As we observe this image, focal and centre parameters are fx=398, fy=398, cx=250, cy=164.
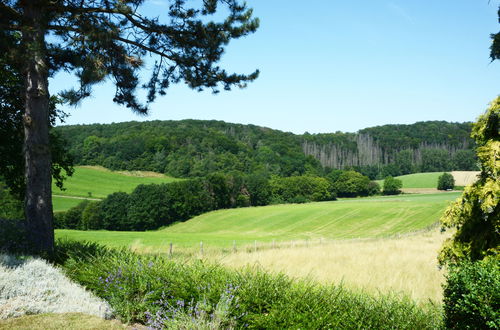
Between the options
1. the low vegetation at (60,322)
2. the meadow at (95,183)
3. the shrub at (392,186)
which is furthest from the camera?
the shrub at (392,186)

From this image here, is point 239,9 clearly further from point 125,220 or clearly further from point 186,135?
point 186,135

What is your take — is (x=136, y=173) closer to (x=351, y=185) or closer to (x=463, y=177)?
(x=351, y=185)

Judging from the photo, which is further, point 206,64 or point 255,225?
point 255,225

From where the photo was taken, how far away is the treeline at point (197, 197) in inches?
2886

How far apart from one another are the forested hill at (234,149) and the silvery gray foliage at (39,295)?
78740mm

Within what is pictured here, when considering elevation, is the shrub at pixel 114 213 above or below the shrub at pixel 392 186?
below

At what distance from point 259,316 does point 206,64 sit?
876 cm

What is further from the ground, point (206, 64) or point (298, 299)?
point (206, 64)

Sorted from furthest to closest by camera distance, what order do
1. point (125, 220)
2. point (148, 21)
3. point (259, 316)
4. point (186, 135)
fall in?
point (186, 135)
point (125, 220)
point (148, 21)
point (259, 316)

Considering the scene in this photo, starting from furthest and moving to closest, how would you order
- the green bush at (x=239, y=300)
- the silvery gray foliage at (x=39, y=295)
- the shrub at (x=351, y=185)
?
1. the shrub at (x=351, y=185)
2. the silvery gray foliage at (x=39, y=295)
3. the green bush at (x=239, y=300)

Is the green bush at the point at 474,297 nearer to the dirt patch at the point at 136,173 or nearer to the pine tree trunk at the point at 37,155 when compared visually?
the pine tree trunk at the point at 37,155

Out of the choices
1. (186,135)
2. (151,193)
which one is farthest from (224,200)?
(186,135)

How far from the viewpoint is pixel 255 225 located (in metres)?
67.4

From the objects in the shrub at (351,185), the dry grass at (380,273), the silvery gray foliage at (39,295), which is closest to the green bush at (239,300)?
the silvery gray foliage at (39,295)
